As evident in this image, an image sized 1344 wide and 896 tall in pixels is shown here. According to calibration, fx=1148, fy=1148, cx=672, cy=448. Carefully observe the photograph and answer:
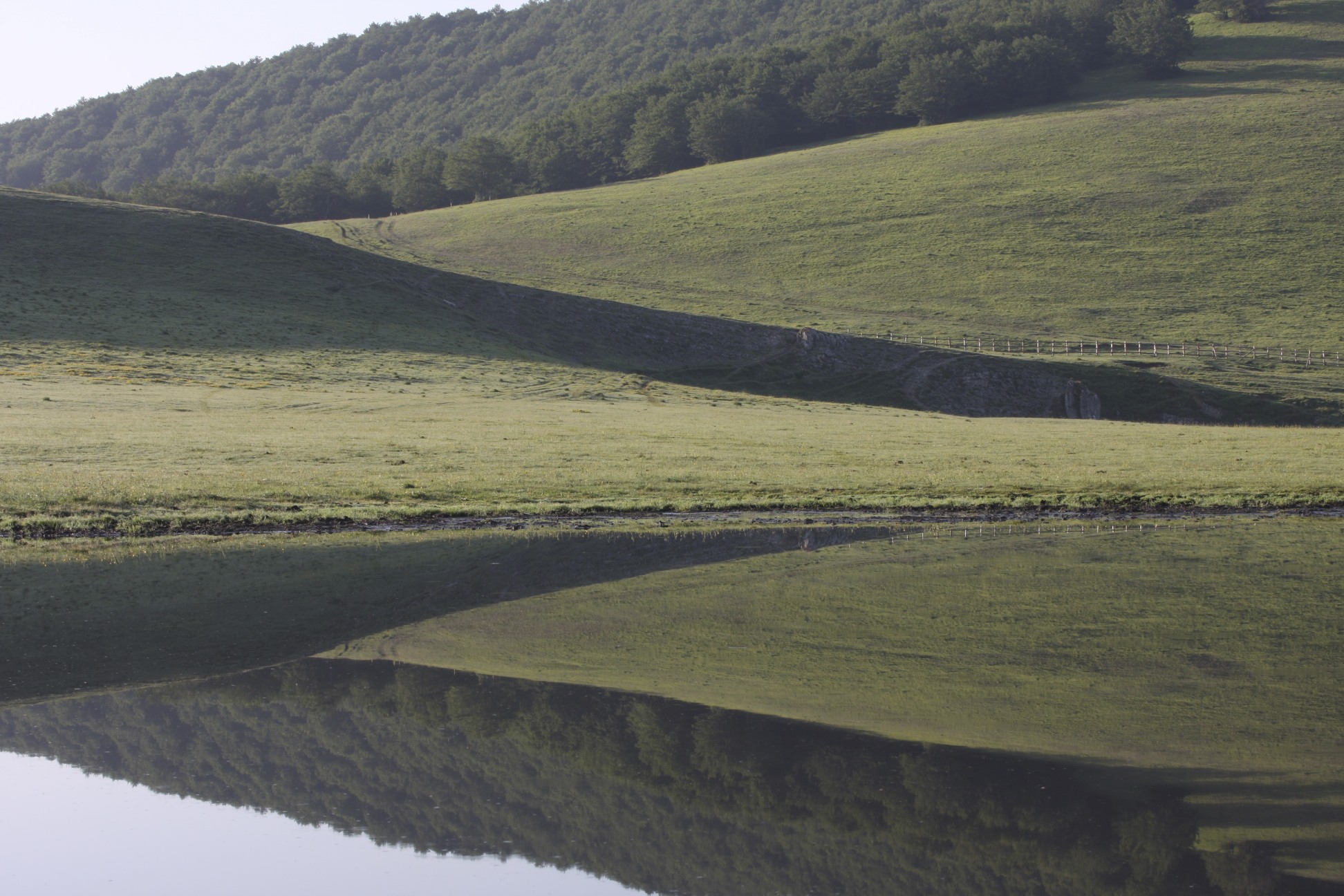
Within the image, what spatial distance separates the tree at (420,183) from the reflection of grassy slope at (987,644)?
4233 inches

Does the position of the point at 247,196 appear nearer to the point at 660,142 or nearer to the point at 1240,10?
the point at 660,142

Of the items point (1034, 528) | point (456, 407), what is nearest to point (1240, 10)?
point (456, 407)

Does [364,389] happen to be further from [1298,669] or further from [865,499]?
[1298,669]

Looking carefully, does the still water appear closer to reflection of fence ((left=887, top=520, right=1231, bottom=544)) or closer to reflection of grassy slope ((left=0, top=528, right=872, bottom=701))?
reflection of grassy slope ((left=0, top=528, right=872, bottom=701))

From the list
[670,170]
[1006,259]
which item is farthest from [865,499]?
[670,170]

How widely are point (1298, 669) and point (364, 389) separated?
1454 inches

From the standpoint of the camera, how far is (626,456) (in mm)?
29000

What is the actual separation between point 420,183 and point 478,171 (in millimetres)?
6217

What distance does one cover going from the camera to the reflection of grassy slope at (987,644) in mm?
9656

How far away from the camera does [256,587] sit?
50.9 ft

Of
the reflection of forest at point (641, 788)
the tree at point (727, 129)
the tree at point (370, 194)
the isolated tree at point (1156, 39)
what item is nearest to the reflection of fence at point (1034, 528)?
the reflection of forest at point (641, 788)

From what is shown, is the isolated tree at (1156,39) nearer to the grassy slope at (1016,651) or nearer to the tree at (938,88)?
the tree at (938,88)

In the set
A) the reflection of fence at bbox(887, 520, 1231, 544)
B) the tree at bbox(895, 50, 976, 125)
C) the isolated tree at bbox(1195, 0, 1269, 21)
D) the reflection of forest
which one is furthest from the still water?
the isolated tree at bbox(1195, 0, 1269, 21)

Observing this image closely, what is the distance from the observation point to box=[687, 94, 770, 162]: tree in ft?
380
